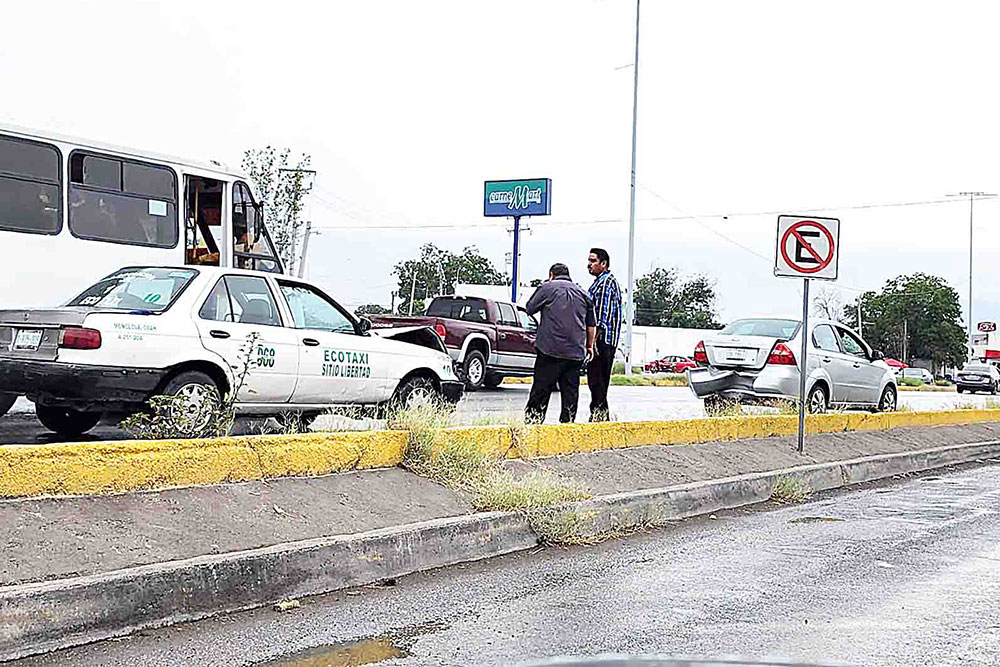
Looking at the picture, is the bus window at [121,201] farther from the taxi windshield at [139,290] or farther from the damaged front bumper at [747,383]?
the damaged front bumper at [747,383]

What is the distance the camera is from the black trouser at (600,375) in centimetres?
1193

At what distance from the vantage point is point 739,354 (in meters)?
15.9

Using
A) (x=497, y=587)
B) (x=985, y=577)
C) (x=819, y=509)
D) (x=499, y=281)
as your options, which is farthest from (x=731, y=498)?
(x=499, y=281)

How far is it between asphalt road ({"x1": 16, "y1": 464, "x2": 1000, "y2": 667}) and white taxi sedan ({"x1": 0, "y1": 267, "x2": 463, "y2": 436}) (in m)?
3.05

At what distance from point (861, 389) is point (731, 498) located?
7.75m

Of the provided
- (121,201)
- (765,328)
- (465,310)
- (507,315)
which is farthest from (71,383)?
(507,315)

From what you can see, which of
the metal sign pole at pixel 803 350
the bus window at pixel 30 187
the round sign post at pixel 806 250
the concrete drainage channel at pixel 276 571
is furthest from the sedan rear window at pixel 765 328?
the bus window at pixel 30 187

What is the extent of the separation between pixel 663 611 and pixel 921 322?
87556 mm

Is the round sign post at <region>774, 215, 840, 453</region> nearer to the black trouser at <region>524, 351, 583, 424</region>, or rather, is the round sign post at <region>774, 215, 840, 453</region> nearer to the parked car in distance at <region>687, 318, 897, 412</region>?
the black trouser at <region>524, 351, 583, 424</region>

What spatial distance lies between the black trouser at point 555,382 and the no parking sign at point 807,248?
98.9 inches

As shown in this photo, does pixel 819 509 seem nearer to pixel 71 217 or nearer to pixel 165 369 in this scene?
pixel 165 369

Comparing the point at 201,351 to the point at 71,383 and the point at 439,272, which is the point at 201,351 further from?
the point at 439,272

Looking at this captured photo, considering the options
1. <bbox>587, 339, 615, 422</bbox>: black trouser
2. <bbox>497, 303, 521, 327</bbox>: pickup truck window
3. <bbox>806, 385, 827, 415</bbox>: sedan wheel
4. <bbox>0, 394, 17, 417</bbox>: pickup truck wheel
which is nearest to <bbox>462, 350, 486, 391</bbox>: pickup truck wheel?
<bbox>497, 303, 521, 327</bbox>: pickup truck window

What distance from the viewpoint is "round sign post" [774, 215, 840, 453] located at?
40.1 ft
